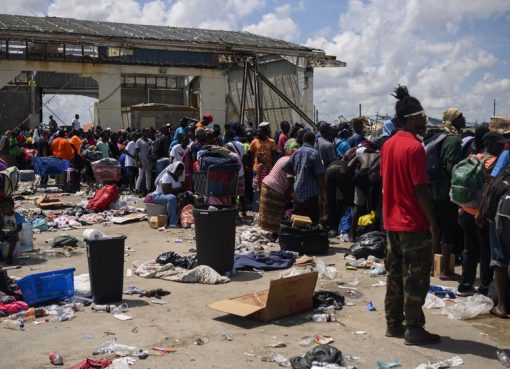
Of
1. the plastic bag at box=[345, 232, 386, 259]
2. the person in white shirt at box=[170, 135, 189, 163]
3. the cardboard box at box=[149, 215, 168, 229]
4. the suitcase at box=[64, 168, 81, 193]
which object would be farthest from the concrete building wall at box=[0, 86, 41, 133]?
the plastic bag at box=[345, 232, 386, 259]

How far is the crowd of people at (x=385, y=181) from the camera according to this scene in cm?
512

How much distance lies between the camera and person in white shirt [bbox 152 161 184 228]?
1159cm

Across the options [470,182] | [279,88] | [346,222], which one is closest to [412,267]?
[470,182]

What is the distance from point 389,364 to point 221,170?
5798mm

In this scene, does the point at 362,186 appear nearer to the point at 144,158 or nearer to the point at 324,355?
the point at 324,355

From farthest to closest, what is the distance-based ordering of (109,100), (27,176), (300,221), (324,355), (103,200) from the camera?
(109,100)
(27,176)
(103,200)
(300,221)
(324,355)

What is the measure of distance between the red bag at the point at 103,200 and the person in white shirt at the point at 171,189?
2497 millimetres

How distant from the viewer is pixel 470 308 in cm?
607

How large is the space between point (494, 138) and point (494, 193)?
2.94 ft

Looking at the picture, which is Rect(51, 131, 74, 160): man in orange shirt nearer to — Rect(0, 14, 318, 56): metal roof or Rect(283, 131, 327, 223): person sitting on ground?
Rect(0, 14, 318, 56): metal roof

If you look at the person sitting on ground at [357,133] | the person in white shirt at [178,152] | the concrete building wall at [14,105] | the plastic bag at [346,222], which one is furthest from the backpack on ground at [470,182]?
the concrete building wall at [14,105]

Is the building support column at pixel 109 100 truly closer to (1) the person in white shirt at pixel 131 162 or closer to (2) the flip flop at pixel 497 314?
(1) the person in white shirt at pixel 131 162

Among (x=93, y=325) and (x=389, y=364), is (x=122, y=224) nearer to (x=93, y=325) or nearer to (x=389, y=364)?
(x=93, y=325)

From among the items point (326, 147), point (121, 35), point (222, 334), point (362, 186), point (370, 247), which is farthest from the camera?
point (121, 35)
